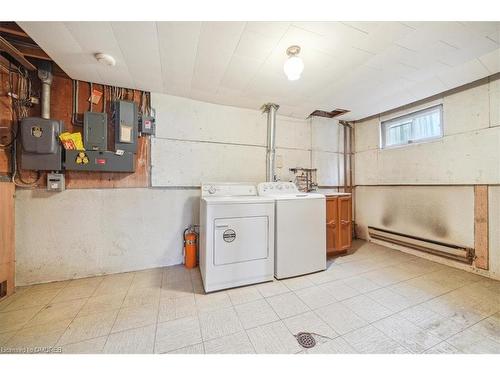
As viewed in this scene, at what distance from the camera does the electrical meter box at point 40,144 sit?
6.46 feet

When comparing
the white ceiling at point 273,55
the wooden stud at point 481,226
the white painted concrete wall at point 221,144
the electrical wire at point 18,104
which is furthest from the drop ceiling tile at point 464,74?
the electrical wire at point 18,104

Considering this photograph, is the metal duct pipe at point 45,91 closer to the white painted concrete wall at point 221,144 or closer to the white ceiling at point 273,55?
the white ceiling at point 273,55

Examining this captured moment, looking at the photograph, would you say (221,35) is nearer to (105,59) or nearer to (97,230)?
(105,59)

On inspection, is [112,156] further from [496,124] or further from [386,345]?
[496,124]

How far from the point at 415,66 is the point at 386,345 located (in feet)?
8.91

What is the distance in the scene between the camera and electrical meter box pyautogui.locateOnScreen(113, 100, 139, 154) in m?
2.32

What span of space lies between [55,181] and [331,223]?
372 centimetres

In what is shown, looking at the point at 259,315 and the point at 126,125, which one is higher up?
the point at 126,125

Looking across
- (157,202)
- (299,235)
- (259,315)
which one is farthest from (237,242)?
(157,202)

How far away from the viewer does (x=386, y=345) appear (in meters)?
1.31

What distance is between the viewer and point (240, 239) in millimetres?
2061

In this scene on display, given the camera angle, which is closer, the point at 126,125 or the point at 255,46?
the point at 255,46
